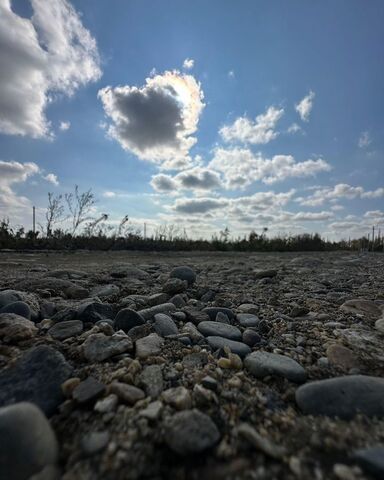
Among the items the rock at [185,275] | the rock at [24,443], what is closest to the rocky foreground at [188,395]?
the rock at [24,443]

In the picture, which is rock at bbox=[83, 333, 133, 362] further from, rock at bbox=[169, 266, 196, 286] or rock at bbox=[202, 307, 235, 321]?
rock at bbox=[169, 266, 196, 286]

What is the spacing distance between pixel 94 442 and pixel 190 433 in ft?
0.88

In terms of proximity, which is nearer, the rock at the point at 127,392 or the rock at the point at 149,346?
the rock at the point at 127,392

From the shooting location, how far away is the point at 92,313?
5.59 ft

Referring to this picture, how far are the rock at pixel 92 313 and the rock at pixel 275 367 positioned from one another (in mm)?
961

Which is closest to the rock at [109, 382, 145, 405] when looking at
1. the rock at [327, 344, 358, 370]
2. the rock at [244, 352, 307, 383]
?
the rock at [244, 352, 307, 383]

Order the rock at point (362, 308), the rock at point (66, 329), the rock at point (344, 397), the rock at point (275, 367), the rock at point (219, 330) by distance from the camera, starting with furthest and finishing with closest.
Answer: the rock at point (362, 308) → the rock at point (219, 330) → the rock at point (66, 329) → the rock at point (275, 367) → the rock at point (344, 397)

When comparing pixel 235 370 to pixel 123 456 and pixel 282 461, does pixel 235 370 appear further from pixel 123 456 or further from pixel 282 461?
pixel 123 456

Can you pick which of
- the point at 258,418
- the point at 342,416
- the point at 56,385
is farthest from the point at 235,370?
the point at 56,385

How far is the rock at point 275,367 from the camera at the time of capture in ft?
3.71

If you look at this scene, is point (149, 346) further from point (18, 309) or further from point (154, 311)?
point (18, 309)

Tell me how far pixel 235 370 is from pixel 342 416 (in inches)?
17.2

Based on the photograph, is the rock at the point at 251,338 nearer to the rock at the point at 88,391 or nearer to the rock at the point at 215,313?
the rock at the point at 215,313

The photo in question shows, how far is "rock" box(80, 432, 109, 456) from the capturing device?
0.73m
